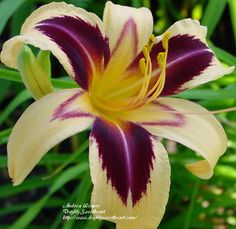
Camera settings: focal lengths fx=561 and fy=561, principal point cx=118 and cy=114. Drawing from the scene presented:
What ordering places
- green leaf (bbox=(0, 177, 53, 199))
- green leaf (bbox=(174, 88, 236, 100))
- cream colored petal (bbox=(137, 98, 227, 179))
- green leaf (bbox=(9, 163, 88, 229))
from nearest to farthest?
cream colored petal (bbox=(137, 98, 227, 179))
green leaf (bbox=(174, 88, 236, 100))
green leaf (bbox=(9, 163, 88, 229))
green leaf (bbox=(0, 177, 53, 199))

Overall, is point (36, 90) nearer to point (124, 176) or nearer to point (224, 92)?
point (124, 176)

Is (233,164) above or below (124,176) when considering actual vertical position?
below

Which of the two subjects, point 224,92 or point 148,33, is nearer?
point 148,33

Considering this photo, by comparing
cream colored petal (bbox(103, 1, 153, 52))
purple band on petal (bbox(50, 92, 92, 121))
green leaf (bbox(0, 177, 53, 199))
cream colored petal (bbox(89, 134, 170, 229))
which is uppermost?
cream colored petal (bbox(103, 1, 153, 52))

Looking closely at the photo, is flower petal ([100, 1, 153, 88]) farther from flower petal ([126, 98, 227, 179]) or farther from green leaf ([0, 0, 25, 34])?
green leaf ([0, 0, 25, 34])

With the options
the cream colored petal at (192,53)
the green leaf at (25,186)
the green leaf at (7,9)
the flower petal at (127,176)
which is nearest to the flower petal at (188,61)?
the cream colored petal at (192,53)

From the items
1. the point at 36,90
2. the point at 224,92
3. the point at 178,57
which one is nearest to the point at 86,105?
the point at 36,90

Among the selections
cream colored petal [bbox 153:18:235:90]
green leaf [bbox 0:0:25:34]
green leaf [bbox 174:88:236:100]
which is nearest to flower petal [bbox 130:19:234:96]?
cream colored petal [bbox 153:18:235:90]

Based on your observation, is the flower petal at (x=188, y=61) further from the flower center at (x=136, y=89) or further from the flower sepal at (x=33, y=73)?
the flower sepal at (x=33, y=73)
